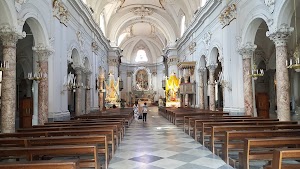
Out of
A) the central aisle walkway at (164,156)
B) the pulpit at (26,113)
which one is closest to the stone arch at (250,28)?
the central aisle walkway at (164,156)

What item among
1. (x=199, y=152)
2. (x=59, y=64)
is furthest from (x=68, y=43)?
(x=199, y=152)

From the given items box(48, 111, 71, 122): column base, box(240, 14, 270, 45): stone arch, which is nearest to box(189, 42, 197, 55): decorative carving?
box(240, 14, 270, 45): stone arch

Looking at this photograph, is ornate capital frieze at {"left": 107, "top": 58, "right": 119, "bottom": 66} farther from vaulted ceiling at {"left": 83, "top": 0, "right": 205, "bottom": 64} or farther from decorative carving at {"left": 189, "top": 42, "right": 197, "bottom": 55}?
decorative carving at {"left": 189, "top": 42, "right": 197, "bottom": 55}

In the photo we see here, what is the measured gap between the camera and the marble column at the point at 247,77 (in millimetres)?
11203

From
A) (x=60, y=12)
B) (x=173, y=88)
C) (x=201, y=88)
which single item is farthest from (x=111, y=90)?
(x=60, y=12)

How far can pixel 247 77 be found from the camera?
11.3m

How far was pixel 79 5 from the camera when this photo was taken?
14.5m

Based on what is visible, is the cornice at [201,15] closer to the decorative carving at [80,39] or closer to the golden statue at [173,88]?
the golden statue at [173,88]

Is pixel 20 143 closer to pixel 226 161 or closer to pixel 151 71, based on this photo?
pixel 226 161

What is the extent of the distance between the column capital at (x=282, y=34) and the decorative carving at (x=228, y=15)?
11.6 feet

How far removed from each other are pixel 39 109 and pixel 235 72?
869 centimetres

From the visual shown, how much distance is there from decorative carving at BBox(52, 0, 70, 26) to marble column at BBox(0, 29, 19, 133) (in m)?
3.67

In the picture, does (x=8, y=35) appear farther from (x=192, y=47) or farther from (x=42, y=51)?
(x=192, y=47)

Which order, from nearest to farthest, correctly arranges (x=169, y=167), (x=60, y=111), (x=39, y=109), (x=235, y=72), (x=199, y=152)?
(x=169, y=167) → (x=199, y=152) → (x=39, y=109) → (x=60, y=111) → (x=235, y=72)
